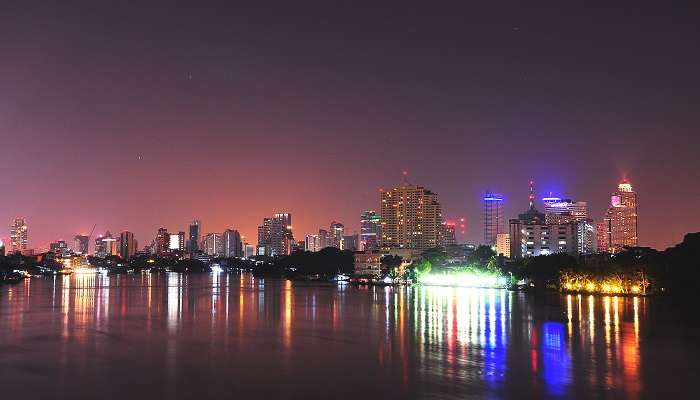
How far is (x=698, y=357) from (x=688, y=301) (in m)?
28.5

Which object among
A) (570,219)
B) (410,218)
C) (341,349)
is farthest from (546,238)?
(341,349)

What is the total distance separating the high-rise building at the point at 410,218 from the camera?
562ft

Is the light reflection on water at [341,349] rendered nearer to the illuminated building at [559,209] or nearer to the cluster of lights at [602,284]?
the cluster of lights at [602,284]

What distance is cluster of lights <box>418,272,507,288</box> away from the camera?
8794cm

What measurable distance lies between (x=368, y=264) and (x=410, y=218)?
57.9m

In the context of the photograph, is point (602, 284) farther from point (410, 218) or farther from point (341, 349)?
point (410, 218)

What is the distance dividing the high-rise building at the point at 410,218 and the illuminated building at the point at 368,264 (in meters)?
49.8

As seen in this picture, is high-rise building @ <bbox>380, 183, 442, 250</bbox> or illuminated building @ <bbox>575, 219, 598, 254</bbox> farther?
high-rise building @ <bbox>380, 183, 442, 250</bbox>

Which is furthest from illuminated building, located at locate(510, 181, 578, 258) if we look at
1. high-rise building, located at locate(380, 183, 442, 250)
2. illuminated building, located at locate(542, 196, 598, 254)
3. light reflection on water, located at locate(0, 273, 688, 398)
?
light reflection on water, located at locate(0, 273, 688, 398)

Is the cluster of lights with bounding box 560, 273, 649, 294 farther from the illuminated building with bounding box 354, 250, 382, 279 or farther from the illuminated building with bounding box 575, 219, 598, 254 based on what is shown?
the illuminated building with bounding box 575, 219, 598, 254

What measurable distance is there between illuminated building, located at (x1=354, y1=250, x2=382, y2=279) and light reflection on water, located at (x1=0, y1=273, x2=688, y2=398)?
68.7 metres

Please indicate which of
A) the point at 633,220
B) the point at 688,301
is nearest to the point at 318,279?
the point at 688,301

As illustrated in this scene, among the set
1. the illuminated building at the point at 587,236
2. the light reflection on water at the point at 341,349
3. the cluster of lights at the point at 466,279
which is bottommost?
the cluster of lights at the point at 466,279

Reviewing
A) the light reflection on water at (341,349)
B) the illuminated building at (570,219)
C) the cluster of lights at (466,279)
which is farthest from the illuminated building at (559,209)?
the light reflection on water at (341,349)
